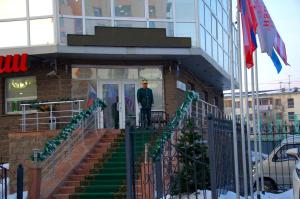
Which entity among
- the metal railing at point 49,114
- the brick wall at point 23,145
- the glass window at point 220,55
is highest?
the glass window at point 220,55

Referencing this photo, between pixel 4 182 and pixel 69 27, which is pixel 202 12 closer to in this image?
pixel 69 27

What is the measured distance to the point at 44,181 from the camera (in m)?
13.6

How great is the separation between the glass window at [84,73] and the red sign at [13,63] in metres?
2.01

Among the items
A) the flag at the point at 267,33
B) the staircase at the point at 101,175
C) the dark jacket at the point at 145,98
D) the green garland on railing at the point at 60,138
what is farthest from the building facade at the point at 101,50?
the flag at the point at 267,33

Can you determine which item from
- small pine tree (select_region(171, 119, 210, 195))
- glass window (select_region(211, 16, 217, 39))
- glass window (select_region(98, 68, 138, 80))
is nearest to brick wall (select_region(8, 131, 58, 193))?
glass window (select_region(98, 68, 138, 80))

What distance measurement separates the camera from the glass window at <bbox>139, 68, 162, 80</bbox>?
21.6 meters

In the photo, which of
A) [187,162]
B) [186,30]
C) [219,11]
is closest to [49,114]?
[186,30]

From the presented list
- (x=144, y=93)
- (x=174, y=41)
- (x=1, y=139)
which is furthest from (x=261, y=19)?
(x=1, y=139)

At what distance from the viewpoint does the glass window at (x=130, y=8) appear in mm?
20453

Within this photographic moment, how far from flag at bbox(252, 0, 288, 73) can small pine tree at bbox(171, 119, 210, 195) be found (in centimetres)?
210

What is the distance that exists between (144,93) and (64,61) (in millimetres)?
4106

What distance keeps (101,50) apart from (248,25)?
9962mm

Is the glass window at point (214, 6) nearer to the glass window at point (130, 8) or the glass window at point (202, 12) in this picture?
the glass window at point (202, 12)

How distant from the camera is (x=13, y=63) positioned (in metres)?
19.5
